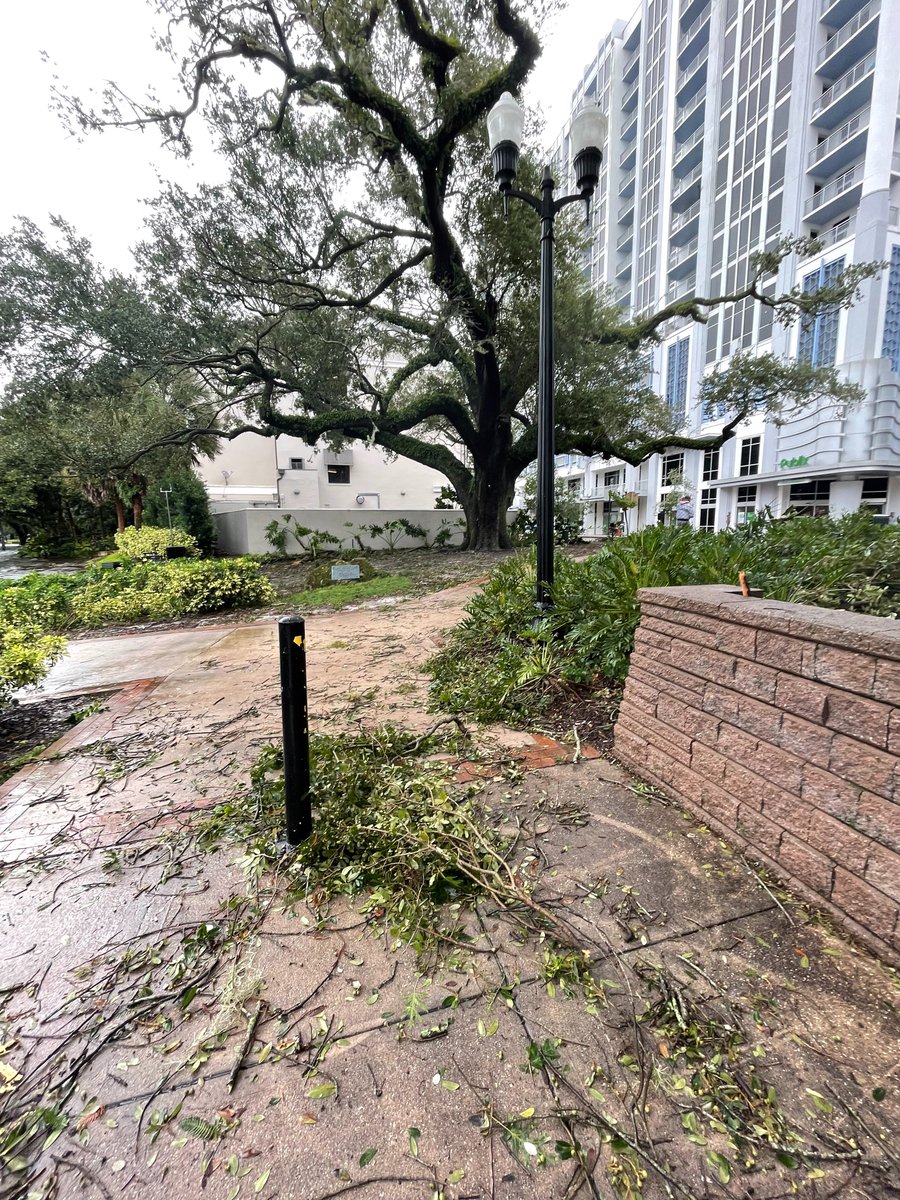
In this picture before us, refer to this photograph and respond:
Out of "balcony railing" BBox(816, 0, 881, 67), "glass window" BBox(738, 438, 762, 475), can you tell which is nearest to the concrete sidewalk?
"glass window" BBox(738, 438, 762, 475)

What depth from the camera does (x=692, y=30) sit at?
2277 centimetres

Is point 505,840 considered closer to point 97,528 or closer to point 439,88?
point 439,88

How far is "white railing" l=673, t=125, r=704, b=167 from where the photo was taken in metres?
22.6

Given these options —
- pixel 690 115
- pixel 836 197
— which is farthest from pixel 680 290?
pixel 836 197

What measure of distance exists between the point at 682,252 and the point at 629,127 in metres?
11.3

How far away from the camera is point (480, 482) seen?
1386 centimetres

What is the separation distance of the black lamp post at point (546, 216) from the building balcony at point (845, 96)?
20567 mm

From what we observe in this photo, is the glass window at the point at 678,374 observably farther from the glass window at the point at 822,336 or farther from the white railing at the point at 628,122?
the white railing at the point at 628,122

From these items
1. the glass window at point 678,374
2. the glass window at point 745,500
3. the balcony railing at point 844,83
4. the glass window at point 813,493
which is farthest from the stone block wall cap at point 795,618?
the balcony railing at point 844,83

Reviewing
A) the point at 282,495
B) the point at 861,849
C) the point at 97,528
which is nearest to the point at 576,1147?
the point at 861,849

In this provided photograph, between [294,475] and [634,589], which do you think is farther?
[294,475]

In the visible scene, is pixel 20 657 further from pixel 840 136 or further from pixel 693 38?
pixel 693 38

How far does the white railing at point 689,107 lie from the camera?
22484 millimetres

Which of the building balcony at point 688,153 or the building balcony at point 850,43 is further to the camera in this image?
the building balcony at point 688,153
